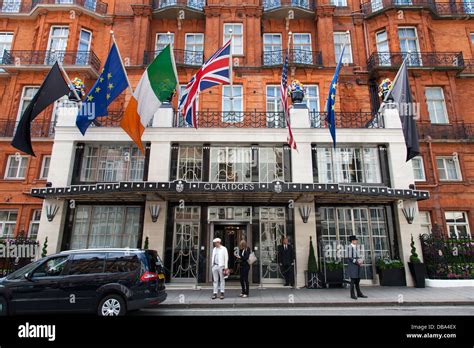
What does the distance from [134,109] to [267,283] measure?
10.1 metres

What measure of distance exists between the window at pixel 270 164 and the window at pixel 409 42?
14.6 meters

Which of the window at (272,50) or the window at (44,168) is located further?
the window at (272,50)

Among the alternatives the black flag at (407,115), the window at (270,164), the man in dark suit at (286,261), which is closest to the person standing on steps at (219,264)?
the man in dark suit at (286,261)

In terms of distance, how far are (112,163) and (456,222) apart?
2211 cm

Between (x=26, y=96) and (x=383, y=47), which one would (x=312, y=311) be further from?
(x=26, y=96)

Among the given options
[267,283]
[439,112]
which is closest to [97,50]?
[267,283]

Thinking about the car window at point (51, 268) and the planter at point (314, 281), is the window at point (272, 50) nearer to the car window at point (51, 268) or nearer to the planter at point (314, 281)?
the planter at point (314, 281)

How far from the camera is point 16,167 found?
1989 cm

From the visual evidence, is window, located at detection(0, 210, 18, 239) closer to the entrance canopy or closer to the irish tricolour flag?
the entrance canopy

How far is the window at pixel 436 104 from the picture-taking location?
20.9m

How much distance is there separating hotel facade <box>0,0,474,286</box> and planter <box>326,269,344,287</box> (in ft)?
3.78

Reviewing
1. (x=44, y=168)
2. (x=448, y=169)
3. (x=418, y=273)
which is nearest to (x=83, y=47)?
(x=44, y=168)

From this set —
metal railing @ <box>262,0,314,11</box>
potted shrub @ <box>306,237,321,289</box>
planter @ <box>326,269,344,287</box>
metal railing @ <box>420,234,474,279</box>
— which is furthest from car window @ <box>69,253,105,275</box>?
metal railing @ <box>262,0,314,11</box>

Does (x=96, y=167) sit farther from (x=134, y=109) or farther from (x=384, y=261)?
(x=384, y=261)
